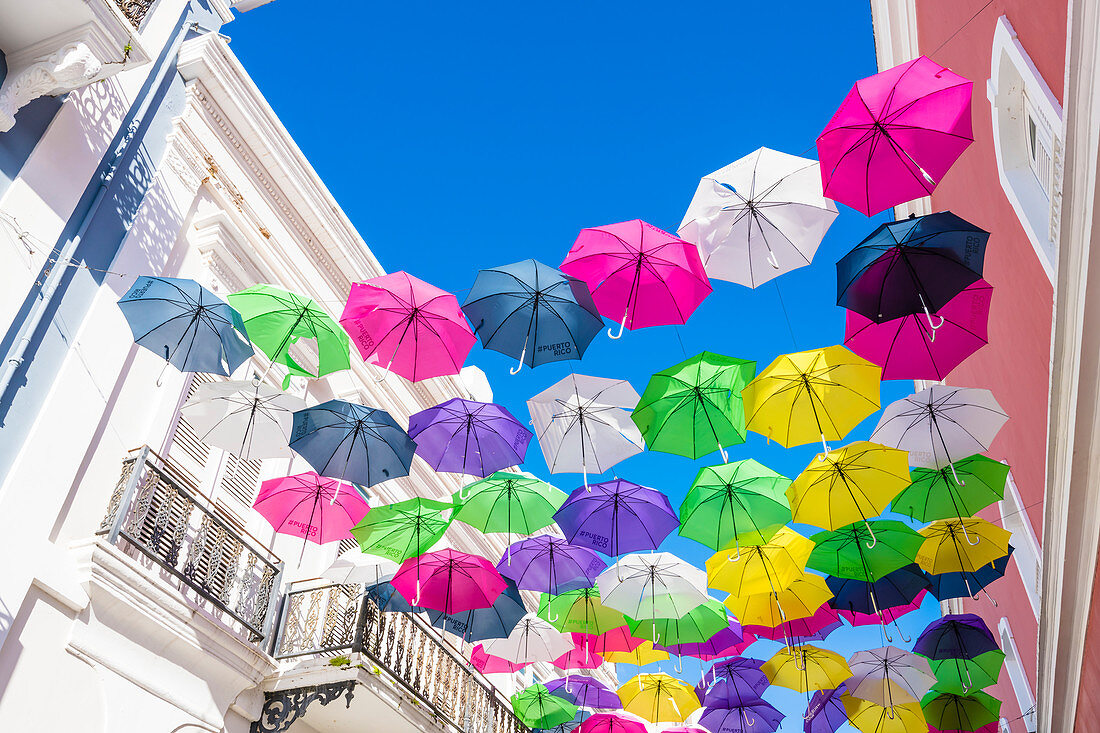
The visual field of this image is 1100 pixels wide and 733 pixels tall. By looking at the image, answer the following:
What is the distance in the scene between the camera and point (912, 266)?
233 inches

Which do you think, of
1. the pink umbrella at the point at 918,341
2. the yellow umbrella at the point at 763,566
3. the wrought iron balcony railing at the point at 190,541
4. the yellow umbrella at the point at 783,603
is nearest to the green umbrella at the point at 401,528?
the wrought iron balcony railing at the point at 190,541

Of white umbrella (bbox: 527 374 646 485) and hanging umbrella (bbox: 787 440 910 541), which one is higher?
white umbrella (bbox: 527 374 646 485)

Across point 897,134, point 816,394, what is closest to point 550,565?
point 816,394

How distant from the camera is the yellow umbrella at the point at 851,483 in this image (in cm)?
721

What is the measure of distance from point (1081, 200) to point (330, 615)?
25.4 feet

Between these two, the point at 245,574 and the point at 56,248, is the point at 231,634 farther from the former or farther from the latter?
the point at 56,248

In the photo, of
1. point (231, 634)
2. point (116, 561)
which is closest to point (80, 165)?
point (116, 561)

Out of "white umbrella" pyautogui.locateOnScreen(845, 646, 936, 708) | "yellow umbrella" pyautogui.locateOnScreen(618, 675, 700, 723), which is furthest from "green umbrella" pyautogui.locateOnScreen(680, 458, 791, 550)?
"yellow umbrella" pyautogui.locateOnScreen(618, 675, 700, 723)

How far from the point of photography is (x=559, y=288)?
261 inches

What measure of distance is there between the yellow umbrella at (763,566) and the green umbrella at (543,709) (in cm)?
443

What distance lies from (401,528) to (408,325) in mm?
2116

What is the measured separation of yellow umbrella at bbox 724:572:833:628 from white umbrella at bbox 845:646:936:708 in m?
1.89

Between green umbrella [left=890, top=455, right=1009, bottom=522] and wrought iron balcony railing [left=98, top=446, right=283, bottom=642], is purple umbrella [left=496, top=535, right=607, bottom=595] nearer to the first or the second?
wrought iron balcony railing [left=98, top=446, right=283, bottom=642]

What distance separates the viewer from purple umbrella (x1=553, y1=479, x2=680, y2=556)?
768 centimetres
